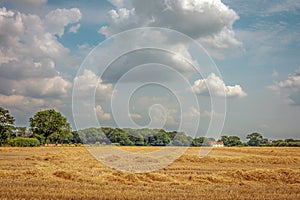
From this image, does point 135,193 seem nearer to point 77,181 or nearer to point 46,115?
point 77,181

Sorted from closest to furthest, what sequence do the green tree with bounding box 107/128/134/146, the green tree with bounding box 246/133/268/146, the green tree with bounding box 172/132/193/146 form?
1. the green tree with bounding box 172/132/193/146
2. the green tree with bounding box 107/128/134/146
3. the green tree with bounding box 246/133/268/146

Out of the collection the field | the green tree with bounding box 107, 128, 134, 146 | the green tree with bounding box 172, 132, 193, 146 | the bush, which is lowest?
the field

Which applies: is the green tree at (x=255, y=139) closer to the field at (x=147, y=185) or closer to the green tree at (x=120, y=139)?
the green tree at (x=120, y=139)

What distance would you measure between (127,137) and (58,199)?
86923 millimetres

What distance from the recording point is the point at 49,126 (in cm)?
8994

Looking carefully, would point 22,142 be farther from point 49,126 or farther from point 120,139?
point 120,139

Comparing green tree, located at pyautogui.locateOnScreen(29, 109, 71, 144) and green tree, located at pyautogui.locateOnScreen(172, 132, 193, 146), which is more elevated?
green tree, located at pyautogui.locateOnScreen(29, 109, 71, 144)

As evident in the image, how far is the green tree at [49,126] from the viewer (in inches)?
3521

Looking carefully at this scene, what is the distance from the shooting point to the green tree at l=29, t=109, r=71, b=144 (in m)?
89.4

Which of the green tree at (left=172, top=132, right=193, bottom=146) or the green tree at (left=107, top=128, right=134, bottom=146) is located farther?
the green tree at (left=107, top=128, right=134, bottom=146)

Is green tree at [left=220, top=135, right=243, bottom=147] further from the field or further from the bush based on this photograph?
the field

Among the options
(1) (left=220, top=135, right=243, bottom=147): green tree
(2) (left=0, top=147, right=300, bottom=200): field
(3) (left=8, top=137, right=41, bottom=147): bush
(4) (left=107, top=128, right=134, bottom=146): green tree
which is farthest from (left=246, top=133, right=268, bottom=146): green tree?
(2) (left=0, top=147, right=300, bottom=200): field

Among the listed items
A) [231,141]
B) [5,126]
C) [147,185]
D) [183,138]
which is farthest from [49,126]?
[231,141]

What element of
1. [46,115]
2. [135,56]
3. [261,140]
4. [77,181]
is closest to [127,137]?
[46,115]
